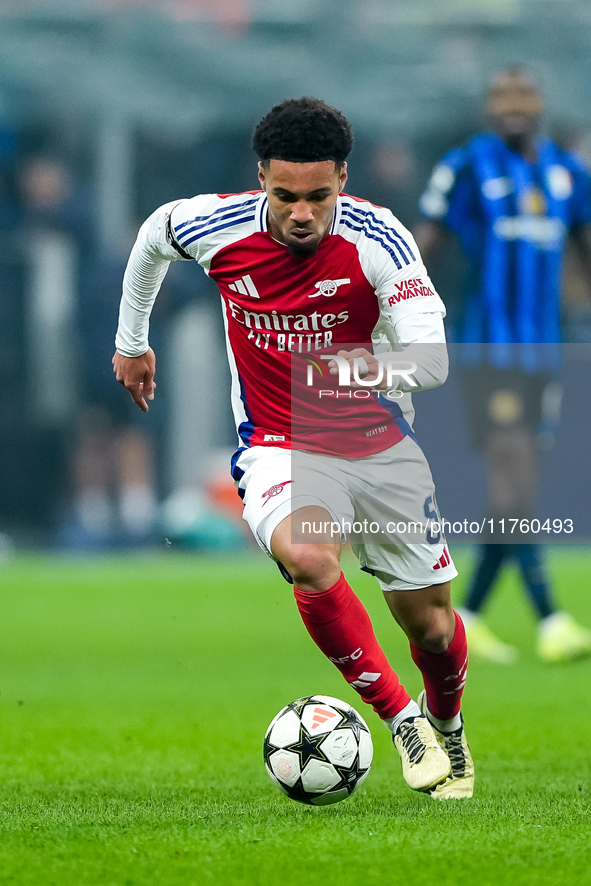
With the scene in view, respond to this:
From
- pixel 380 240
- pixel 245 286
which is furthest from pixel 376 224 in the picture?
pixel 245 286

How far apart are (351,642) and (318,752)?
0.31m

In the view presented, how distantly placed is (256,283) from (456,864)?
1830 millimetres

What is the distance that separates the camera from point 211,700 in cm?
612

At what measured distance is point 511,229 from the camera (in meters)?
7.49

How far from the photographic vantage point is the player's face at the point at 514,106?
23.8 ft

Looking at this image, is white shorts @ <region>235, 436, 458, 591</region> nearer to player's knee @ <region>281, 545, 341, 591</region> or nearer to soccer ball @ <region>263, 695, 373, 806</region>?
player's knee @ <region>281, 545, 341, 591</region>

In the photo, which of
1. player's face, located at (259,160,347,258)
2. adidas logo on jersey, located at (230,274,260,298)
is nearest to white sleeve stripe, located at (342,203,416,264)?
player's face, located at (259,160,347,258)

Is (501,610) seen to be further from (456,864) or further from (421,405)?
(456,864)

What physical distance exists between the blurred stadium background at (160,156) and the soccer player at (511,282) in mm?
5035

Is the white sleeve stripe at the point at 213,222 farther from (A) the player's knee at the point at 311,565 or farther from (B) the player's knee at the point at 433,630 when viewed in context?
(B) the player's knee at the point at 433,630

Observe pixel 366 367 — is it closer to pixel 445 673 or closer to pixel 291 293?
pixel 291 293

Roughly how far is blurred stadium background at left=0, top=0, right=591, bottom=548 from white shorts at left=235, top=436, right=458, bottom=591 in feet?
26.5

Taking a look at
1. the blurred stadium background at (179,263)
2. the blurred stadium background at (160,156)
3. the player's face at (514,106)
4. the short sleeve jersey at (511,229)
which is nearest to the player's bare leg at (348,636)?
the short sleeve jersey at (511,229)

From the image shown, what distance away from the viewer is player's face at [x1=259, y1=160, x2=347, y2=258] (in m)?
3.90
